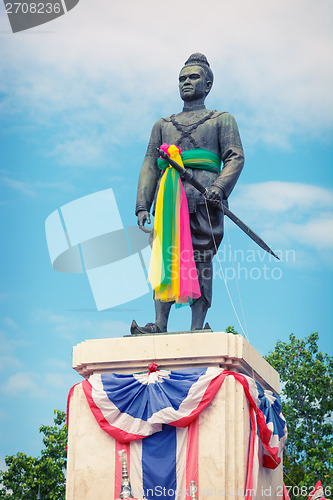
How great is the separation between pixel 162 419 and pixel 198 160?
3.02 m

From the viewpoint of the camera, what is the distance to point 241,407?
9.45 meters

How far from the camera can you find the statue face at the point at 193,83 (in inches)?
437

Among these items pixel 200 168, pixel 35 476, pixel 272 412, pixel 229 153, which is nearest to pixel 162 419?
pixel 272 412

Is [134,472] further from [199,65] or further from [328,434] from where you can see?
[328,434]

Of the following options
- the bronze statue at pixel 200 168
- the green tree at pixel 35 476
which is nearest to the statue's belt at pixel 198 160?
the bronze statue at pixel 200 168

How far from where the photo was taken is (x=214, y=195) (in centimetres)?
1040

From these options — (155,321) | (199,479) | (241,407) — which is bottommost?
(199,479)

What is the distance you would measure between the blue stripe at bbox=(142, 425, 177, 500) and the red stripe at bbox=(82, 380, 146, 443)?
0.16 m

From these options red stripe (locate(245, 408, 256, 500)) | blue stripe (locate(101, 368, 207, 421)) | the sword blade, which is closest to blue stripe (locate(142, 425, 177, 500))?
blue stripe (locate(101, 368, 207, 421))

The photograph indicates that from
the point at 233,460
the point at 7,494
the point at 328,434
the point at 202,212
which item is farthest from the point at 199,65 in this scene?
the point at 328,434

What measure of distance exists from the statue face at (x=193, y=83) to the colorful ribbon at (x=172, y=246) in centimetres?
82

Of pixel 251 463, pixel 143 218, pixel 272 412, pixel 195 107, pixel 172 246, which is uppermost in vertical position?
pixel 195 107

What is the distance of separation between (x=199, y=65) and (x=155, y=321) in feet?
10.00

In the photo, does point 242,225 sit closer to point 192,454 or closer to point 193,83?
point 193,83
